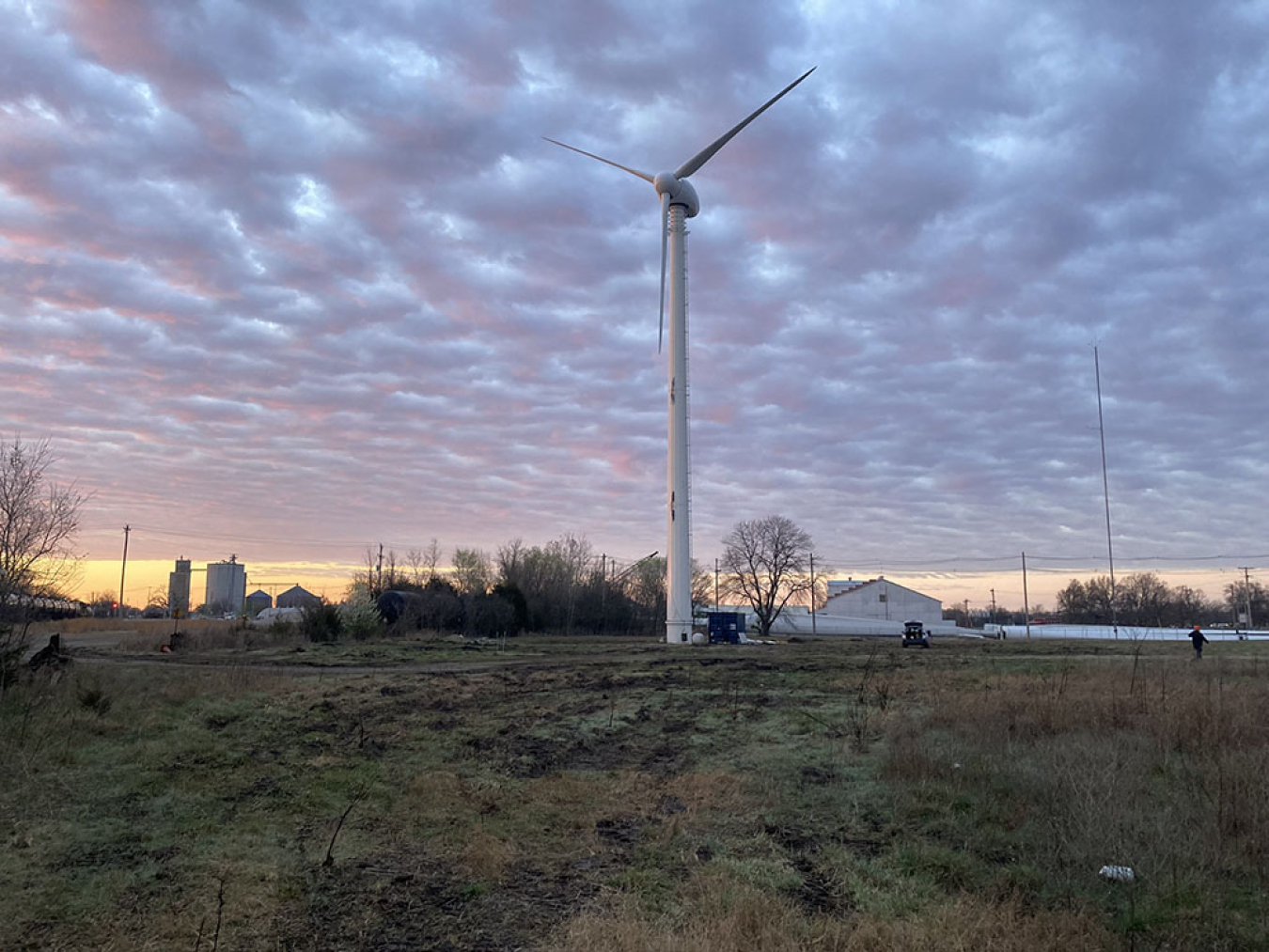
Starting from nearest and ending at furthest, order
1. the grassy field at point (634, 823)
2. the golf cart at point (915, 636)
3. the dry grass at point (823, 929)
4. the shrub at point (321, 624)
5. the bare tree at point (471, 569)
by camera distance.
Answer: the dry grass at point (823, 929)
the grassy field at point (634, 823)
the shrub at point (321, 624)
the golf cart at point (915, 636)
the bare tree at point (471, 569)

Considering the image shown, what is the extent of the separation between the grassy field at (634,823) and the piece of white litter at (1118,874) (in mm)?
101

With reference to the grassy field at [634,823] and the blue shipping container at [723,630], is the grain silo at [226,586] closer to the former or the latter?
the blue shipping container at [723,630]

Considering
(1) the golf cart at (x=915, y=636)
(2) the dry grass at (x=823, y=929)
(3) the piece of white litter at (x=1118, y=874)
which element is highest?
(1) the golf cart at (x=915, y=636)

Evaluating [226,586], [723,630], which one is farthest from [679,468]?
[226,586]

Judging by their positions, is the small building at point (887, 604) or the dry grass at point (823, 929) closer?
the dry grass at point (823, 929)

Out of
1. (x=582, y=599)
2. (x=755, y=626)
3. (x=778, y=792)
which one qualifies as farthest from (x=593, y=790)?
(x=755, y=626)

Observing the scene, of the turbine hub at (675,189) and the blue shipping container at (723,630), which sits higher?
the turbine hub at (675,189)

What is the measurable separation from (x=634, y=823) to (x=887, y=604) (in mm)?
103837

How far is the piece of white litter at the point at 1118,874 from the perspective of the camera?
7.62 metres

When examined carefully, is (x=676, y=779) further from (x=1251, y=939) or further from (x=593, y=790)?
(x=1251, y=939)

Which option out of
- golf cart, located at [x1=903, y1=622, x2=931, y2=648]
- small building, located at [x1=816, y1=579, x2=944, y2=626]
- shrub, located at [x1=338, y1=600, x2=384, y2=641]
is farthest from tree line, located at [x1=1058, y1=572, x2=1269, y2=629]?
shrub, located at [x1=338, y1=600, x2=384, y2=641]

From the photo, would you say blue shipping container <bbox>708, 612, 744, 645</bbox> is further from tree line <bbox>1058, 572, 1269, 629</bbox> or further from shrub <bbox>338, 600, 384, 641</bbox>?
tree line <bbox>1058, 572, 1269, 629</bbox>

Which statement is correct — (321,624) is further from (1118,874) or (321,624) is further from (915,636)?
(1118,874)

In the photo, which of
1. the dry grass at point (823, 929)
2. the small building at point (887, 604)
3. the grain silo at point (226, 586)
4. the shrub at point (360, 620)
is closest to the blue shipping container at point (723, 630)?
the shrub at point (360, 620)
